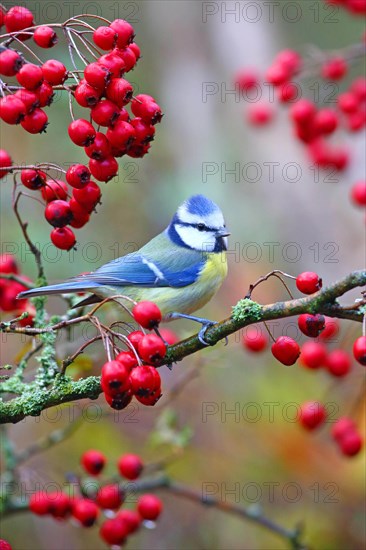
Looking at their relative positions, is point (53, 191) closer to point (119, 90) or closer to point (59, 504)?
point (119, 90)

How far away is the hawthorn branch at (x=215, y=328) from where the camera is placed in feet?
4.43

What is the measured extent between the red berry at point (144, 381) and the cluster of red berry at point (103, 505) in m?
0.86

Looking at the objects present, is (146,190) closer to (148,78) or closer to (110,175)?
(148,78)

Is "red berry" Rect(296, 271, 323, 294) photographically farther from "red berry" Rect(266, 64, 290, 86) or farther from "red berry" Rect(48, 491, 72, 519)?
"red berry" Rect(266, 64, 290, 86)

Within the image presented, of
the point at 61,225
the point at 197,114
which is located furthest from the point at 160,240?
the point at 197,114

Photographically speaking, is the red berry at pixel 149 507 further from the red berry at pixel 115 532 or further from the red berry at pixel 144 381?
the red berry at pixel 144 381

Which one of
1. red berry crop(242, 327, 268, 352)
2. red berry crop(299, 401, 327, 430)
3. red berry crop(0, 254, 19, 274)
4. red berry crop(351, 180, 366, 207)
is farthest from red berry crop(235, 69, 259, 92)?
red berry crop(0, 254, 19, 274)

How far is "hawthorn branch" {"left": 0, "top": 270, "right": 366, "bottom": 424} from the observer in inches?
53.2

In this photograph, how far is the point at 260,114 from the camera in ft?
13.2

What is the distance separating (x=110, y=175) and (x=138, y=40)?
185 inches

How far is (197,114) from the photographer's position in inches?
209

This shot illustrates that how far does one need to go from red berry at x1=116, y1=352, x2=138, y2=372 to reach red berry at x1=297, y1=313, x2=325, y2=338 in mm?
→ 344

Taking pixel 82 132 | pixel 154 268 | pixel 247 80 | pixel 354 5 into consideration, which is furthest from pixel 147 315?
pixel 247 80

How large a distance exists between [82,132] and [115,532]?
124cm
